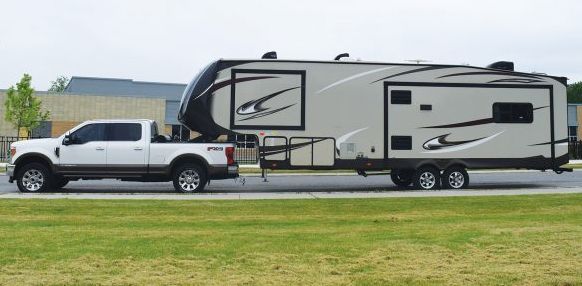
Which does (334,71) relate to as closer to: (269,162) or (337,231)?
(269,162)

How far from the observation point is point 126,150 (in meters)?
13.9

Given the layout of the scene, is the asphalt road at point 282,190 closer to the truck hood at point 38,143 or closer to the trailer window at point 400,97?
the truck hood at point 38,143

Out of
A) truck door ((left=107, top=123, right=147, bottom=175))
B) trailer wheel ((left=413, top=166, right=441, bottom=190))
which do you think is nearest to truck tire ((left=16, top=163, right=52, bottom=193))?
truck door ((left=107, top=123, right=147, bottom=175))

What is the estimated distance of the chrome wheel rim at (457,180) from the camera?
1529 cm

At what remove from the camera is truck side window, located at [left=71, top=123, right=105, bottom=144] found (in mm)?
13938

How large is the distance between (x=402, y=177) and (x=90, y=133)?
9580mm

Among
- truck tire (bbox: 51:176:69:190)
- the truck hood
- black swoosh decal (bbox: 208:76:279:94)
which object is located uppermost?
black swoosh decal (bbox: 208:76:279:94)

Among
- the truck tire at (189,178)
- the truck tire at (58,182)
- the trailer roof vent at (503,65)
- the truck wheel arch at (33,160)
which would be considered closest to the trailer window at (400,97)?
the trailer roof vent at (503,65)

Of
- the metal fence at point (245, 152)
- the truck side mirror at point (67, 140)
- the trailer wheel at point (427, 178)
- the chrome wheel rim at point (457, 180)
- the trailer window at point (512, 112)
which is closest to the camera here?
the truck side mirror at point (67, 140)

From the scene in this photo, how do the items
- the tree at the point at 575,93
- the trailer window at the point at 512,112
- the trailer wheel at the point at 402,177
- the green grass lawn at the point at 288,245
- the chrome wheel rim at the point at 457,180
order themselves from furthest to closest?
1. the tree at the point at 575,93
2. the trailer wheel at the point at 402,177
3. the chrome wheel rim at the point at 457,180
4. the trailer window at the point at 512,112
5. the green grass lawn at the point at 288,245

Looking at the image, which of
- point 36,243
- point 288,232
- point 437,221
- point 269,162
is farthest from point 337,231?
point 269,162

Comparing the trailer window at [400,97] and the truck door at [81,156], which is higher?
the trailer window at [400,97]

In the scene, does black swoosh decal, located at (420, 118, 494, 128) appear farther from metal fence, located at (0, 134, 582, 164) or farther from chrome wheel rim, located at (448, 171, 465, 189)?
metal fence, located at (0, 134, 582, 164)

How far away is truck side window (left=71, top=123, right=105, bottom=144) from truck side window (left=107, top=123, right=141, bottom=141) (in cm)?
20
